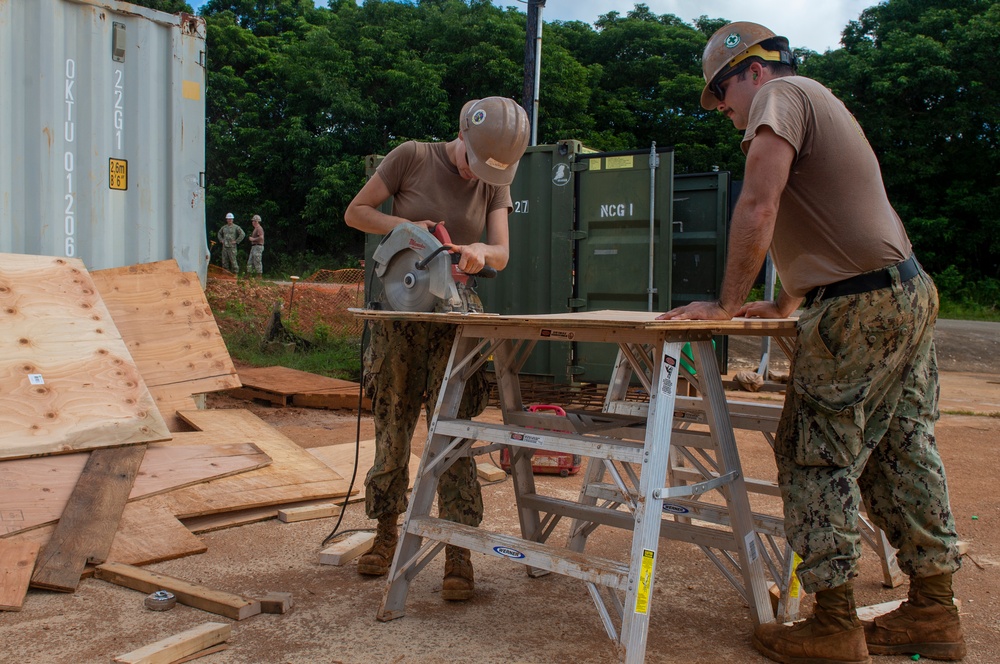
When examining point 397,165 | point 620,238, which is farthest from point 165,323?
point 620,238

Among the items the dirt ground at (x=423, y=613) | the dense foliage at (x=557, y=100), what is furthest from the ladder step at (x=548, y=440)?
the dense foliage at (x=557, y=100)

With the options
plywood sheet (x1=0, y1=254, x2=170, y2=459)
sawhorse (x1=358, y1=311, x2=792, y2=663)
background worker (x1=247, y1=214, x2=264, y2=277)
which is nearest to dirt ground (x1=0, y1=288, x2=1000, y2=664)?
sawhorse (x1=358, y1=311, x2=792, y2=663)

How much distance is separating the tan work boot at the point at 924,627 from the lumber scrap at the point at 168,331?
13.8 feet

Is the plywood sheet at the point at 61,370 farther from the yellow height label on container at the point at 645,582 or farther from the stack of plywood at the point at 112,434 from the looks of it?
the yellow height label on container at the point at 645,582

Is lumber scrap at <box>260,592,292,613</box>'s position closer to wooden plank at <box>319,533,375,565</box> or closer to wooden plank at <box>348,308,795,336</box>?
wooden plank at <box>319,533,375,565</box>

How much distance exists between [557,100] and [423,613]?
27.6 m

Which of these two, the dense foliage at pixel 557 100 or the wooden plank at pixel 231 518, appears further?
the dense foliage at pixel 557 100

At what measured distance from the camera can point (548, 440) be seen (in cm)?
260

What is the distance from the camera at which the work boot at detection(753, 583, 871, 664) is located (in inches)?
98.5

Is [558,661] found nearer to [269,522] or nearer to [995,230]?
[269,522]

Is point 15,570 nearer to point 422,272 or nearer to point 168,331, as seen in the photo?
point 422,272

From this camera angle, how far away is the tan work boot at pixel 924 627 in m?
2.62

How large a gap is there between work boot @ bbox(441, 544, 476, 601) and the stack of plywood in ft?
4.14

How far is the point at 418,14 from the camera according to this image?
34.0 m
